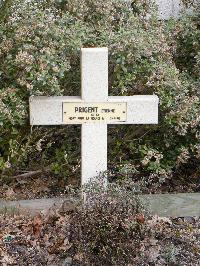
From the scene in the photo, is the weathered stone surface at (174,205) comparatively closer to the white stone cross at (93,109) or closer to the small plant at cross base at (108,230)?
the white stone cross at (93,109)

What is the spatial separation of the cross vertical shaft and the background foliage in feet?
0.67

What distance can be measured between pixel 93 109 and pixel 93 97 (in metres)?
0.09

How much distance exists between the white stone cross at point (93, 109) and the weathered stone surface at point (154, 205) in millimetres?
363

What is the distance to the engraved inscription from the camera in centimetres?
476

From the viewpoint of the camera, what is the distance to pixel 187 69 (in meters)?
6.02

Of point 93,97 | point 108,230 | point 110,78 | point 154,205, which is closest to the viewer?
point 108,230

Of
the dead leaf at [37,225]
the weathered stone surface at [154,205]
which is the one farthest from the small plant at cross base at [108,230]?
the weathered stone surface at [154,205]

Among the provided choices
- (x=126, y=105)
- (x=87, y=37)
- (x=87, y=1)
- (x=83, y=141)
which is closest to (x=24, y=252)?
(x=83, y=141)

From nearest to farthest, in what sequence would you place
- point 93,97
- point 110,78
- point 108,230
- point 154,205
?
point 108,230
point 93,97
point 154,205
point 110,78

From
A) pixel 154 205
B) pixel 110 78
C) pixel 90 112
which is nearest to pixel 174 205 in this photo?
pixel 154 205

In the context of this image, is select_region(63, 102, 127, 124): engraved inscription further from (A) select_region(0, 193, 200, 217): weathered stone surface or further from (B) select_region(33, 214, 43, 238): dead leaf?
(B) select_region(33, 214, 43, 238): dead leaf

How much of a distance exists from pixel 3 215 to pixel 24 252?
49cm

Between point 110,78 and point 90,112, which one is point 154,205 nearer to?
point 90,112

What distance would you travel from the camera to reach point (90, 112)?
477 centimetres
